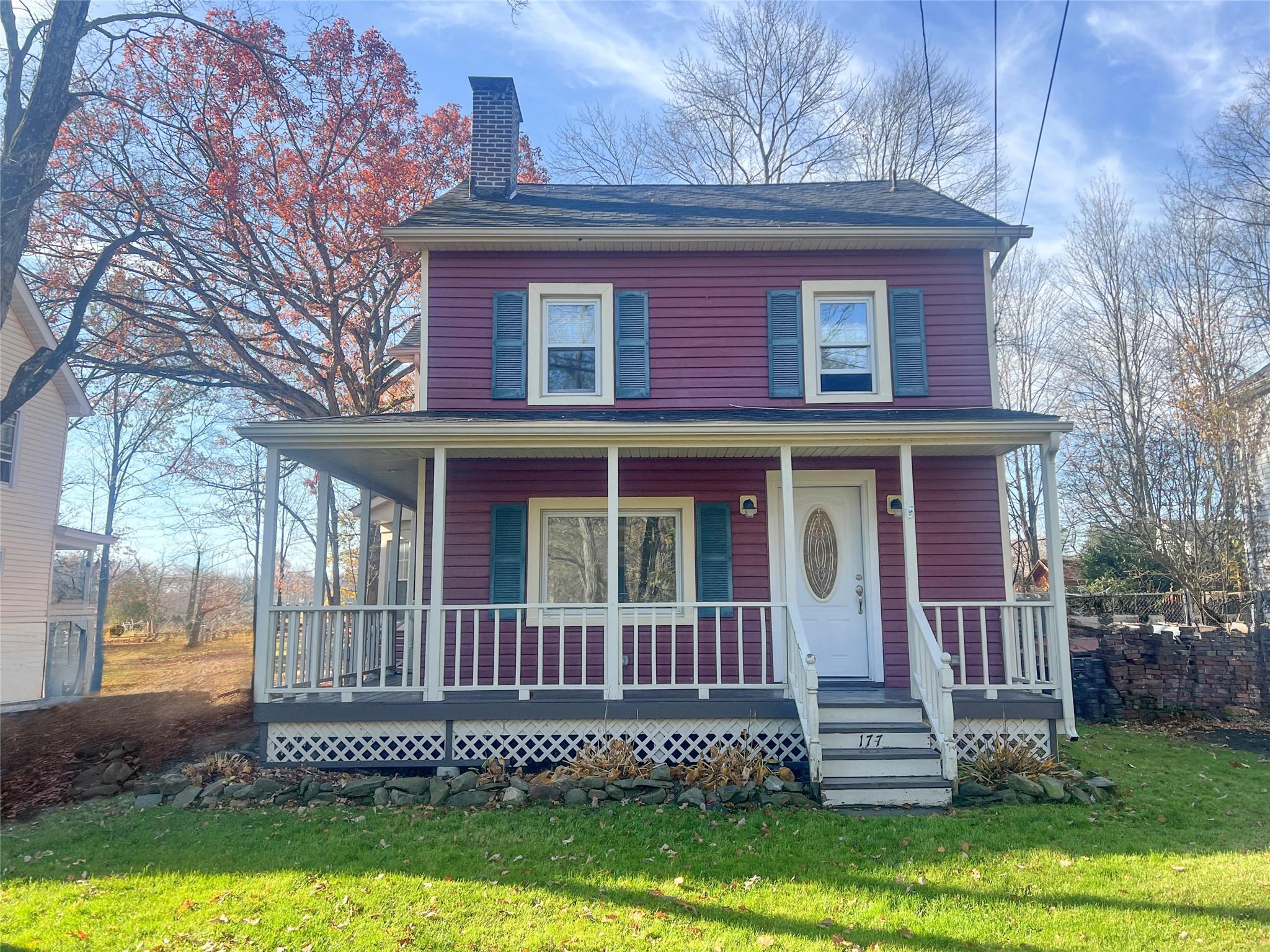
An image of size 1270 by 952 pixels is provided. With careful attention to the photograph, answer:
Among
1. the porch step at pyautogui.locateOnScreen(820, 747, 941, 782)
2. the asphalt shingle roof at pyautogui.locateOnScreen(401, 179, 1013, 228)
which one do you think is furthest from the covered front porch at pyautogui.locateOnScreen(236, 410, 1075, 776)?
the asphalt shingle roof at pyautogui.locateOnScreen(401, 179, 1013, 228)

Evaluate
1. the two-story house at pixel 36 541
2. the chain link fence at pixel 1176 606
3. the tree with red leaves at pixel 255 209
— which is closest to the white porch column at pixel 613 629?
the tree with red leaves at pixel 255 209

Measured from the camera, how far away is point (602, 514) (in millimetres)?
9016

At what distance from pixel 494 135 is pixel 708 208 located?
3.19m

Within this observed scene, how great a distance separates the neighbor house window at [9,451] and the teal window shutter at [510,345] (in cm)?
1224

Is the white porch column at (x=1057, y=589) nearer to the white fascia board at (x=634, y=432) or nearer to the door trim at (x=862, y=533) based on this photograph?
the white fascia board at (x=634, y=432)

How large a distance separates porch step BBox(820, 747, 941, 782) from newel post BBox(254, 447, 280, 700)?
507 cm

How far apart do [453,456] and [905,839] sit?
228 inches

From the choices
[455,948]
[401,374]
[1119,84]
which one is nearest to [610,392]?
[455,948]

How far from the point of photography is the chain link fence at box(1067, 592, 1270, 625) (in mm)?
14398

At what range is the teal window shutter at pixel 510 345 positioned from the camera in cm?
908

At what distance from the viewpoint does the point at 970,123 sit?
68.7 feet

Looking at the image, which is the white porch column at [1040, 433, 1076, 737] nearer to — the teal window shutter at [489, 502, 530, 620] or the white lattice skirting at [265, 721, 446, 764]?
the teal window shutter at [489, 502, 530, 620]

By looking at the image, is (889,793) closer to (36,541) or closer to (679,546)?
(679,546)

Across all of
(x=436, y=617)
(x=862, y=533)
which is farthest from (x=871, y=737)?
(x=436, y=617)
